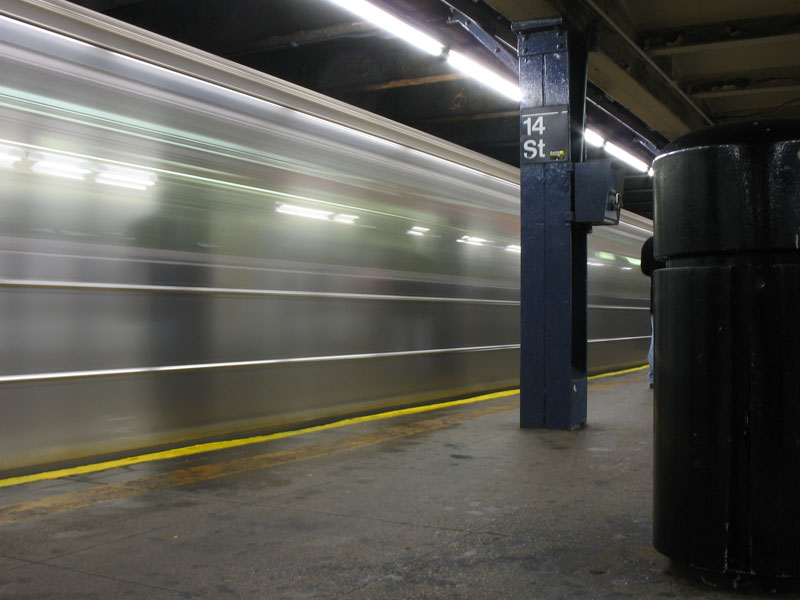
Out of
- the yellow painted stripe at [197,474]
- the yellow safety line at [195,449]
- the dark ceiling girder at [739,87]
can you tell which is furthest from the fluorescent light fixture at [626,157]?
the yellow painted stripe at [197,474]

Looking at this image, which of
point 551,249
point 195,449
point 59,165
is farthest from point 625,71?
point 59,165

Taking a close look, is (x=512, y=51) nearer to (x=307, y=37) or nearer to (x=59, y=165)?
(x=307, y=37)

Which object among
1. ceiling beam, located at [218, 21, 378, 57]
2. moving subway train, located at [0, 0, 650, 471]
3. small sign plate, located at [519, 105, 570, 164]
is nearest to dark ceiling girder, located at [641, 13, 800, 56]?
moving subway train, located at [0, 0, 650, 471]

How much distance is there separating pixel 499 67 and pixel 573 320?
2.74 metres

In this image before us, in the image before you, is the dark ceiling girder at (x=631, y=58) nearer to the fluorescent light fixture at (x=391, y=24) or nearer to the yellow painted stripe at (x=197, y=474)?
the fluorescent light fixture at (x=391, y=24)

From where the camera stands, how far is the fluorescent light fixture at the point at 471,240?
7.54 m

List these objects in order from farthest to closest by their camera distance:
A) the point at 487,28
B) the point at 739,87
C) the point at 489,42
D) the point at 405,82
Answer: the point at 405,82 → the point at 739,87 → the point at 489,42 → the point at 487,28

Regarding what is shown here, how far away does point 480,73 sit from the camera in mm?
7160

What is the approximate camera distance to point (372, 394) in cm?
638

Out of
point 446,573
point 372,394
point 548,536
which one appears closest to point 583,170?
point 372,394

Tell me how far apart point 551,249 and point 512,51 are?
209 cm

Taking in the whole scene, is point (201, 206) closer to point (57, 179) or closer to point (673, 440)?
point (57, 179)

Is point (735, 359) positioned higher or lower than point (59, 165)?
lower

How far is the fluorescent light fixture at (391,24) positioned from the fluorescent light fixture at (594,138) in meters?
3.57
